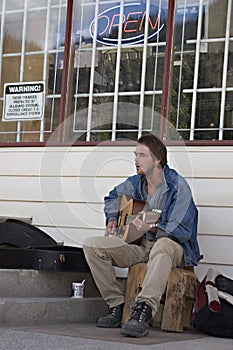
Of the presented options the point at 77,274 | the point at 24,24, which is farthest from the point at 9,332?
the point at 24,24

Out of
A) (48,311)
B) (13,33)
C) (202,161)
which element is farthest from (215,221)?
(13,33)

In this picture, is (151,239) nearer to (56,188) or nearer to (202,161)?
(202,161)

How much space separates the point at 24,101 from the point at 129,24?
1.08 meters

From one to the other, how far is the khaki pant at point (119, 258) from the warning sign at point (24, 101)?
66.4 inches

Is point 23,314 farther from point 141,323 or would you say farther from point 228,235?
point 228,235

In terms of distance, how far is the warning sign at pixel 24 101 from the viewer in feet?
21.4

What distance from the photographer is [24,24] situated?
671 centimetres

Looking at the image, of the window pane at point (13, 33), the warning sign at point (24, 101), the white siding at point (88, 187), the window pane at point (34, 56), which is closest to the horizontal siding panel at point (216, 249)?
the white siding at point (88, 187)

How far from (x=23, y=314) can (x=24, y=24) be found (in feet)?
9.15

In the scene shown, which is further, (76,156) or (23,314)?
(76,156)

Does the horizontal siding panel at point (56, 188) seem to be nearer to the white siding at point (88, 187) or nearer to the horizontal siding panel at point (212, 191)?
the white siding at point (88, 187)

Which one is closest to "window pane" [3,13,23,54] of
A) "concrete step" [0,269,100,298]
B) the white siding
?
the white siding

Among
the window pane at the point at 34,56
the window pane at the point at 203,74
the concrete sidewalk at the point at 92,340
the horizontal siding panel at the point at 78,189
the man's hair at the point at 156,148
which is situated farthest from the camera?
the window pane at the point at 34,56

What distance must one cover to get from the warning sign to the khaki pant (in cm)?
169
